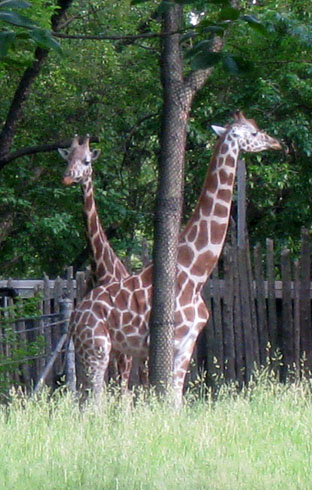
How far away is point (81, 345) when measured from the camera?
8500 millimetres

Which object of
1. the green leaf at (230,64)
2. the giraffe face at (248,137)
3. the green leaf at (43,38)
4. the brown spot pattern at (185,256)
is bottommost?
the brown spot pattern at (185,256)

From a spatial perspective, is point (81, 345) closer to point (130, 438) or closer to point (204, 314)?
point (204, 314)

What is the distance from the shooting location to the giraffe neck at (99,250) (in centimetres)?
936

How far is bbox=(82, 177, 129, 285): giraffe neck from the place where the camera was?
9359mm

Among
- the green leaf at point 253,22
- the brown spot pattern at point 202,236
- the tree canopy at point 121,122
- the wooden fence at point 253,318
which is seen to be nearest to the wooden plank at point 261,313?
the wooden fence at point 253,318

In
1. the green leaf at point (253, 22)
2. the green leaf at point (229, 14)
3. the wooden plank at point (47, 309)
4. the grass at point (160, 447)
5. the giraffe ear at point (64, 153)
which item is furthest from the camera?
the wooden plank at point (47, 309)

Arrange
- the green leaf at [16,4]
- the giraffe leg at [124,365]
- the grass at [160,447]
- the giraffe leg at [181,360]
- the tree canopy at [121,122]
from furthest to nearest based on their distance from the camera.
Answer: the tree canopy at [121,122], the giraffe leg at [124,365], the giraffe leg at [181,360], the grass at [160,447], the green leaf at [16,4]

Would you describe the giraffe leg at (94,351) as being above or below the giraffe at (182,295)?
below

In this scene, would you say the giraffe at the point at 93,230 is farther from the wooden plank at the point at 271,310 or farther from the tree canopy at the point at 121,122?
the tree canopy at the point at 121,122

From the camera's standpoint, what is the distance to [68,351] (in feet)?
30.5

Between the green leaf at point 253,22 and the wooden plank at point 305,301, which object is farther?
the wooden plank at point 305,301

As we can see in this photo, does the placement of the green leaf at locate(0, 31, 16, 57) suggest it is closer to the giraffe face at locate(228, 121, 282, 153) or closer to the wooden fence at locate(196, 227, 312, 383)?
the giraffe face at locate(228, 121, 282, 153)

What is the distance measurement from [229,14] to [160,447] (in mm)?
2574

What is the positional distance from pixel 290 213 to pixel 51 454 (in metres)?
10.2
